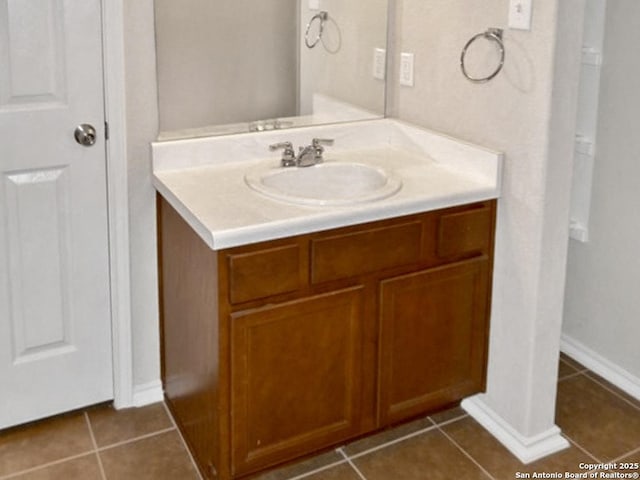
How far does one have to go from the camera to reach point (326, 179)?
101 inches

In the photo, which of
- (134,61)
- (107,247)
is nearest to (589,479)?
(107,247)

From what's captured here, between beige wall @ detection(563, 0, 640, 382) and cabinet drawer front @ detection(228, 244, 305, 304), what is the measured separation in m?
1.29

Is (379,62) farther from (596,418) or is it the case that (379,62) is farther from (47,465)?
(47,465)

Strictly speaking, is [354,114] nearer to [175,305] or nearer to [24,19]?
[175,305]

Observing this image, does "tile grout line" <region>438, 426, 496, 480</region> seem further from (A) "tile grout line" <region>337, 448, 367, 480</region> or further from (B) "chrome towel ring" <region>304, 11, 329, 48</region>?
(B) "chrome towel ring" <region>304, 11, 329, 48</region>

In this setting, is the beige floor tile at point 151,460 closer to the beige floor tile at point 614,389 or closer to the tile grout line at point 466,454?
the tile grout line at point 466,454

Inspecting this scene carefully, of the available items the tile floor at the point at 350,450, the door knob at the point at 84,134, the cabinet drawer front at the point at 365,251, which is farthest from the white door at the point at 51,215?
the cabinet drawer front at the point at 365,251

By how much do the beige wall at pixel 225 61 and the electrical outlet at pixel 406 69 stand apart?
0.37 metres

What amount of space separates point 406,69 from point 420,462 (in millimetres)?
1305

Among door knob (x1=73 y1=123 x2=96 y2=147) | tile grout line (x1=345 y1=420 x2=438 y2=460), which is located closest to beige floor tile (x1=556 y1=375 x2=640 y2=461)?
tile grout line (x1=345 y1=420 x2=438 y2=460)

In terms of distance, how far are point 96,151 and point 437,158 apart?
1086 mm

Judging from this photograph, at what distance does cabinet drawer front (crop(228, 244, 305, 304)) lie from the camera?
6.47 ft

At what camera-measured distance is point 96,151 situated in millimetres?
2389

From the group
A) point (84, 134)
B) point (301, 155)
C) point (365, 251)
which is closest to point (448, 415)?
point (365, 251)
